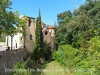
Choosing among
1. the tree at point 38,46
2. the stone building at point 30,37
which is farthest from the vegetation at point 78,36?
the tree at point 38,46

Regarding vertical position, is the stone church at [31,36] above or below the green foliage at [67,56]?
above

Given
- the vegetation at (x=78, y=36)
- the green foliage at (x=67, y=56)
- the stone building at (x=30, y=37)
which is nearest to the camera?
the green foliage at (x=67, y=56)

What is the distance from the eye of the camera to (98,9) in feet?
100

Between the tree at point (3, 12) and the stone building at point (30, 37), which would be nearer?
the tree at point (3, 12)

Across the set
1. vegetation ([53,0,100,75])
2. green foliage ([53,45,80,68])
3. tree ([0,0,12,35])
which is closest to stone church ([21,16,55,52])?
vegetation ([53,0,100,75])

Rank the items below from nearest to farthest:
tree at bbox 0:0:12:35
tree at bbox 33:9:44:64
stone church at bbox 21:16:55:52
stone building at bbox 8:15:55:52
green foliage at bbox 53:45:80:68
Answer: tree at bbox 0:0:12:35 < green foliage at bbox 53:45:80:68 < tree at bbox 33:9:44:64 < stone building at bbox 8:15:55:52 < stone church at bbox 21:16:55:52

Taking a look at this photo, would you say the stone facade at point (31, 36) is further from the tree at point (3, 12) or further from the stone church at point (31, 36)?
the tree at point (3, 12)

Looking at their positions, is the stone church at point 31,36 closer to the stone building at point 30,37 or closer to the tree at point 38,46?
the stone building at point 30,37

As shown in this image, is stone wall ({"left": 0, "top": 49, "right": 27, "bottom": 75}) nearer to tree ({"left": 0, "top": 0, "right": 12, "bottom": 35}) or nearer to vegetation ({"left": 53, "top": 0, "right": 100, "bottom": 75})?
tree ({"left": 0, "top": 0, "right": 12, "bottom": 35})

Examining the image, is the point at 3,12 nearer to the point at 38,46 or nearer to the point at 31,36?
the point at 38,46

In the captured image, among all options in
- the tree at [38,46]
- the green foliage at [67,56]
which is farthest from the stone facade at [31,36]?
the green foliage at [67,56]

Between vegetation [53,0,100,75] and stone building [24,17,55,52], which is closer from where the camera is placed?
vegetation [53,0,100,75]

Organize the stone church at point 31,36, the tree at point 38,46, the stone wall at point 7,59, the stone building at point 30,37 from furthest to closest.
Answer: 1. the stone church at point 31,36
2. the stone building at point 30,37
3. the tree at point 38,46
4. the stone wall at point 7,59

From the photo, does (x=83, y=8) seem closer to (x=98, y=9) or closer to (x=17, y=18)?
(x=98, y=9)
